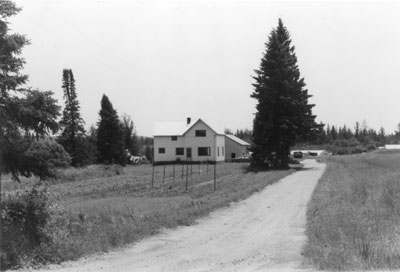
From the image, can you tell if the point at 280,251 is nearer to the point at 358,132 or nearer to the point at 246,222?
the point at 246,222

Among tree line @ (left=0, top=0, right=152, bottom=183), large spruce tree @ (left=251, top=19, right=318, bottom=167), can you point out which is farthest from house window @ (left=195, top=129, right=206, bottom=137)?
tree line @ (left=0, top=0, right=152, bottom=183)

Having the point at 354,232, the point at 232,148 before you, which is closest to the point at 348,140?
the point at 232,148

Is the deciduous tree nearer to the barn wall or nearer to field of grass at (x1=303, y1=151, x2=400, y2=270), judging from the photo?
field of grass at (x1=303, y1=151, x2=400, y2=270)

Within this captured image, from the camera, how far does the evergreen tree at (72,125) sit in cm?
6500

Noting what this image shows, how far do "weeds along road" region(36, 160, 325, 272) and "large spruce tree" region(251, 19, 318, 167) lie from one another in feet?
94.9

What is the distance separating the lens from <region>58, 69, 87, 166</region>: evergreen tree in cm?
6500

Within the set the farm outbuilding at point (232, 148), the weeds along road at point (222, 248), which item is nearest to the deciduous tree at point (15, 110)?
the weeds along road at point (222, 248)

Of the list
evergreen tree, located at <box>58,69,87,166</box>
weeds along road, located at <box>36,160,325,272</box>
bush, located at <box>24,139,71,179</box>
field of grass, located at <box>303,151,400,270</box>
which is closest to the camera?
field of grass, located at <box>303,151,400,270</box>

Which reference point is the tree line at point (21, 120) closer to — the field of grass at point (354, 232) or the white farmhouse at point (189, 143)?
the field of grass at point (354, 232)

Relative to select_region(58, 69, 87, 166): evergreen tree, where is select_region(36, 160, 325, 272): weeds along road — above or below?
below

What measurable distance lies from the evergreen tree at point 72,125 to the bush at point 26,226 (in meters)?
55.6

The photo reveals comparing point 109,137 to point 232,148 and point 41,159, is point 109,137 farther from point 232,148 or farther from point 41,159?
point 41,159

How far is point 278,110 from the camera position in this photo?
44.9 m

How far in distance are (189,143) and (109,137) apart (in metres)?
12.7
